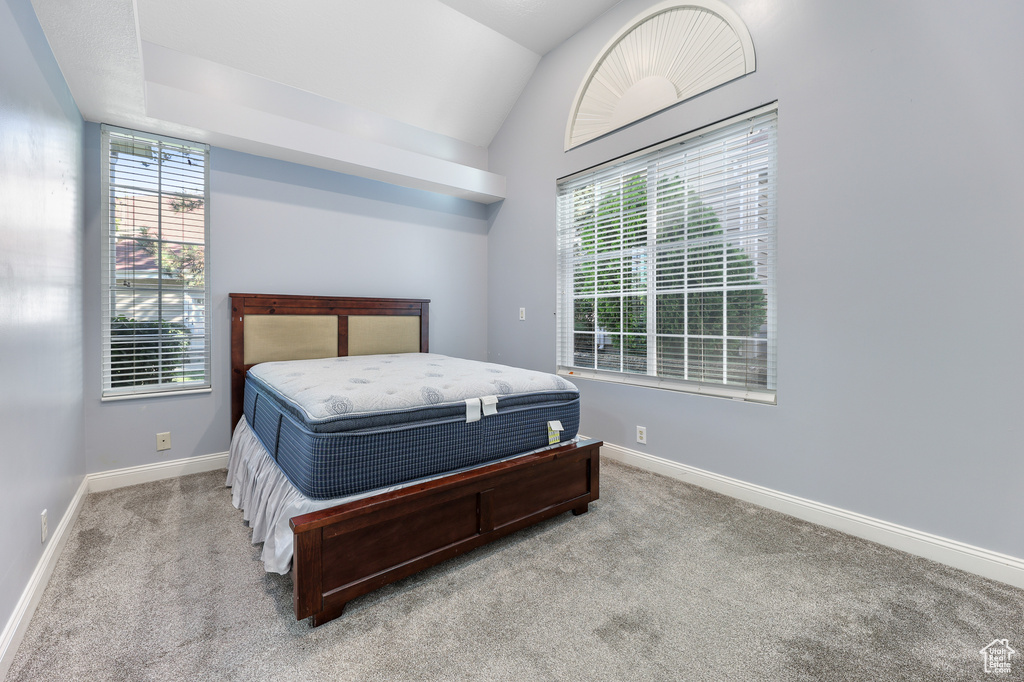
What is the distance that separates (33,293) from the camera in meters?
1.58

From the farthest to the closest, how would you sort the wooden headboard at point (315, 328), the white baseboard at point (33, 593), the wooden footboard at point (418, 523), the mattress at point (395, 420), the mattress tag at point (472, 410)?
the wooden headboard at point (315, 328)
the mattress tag at point (472, 410)
the mattress at point (395, 420)
the wooden footboard at point (418, 523)
the white baseboard at point (33, 593)

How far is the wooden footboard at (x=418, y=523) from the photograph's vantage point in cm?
140

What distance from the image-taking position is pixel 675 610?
150 centimetres

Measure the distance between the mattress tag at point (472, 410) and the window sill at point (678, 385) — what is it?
1.51m

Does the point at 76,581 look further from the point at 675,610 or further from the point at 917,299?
the point at 917,299

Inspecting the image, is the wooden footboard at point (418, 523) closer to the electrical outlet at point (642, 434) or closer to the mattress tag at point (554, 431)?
the mattress tag at point (554, 431)

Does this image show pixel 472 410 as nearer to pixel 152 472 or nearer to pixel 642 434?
pixel 642 434

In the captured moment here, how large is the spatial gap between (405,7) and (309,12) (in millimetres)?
636

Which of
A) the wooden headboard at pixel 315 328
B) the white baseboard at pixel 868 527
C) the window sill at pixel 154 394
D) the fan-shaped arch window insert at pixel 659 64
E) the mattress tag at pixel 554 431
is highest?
the fan-shaped arch window insert at pixel 659 64

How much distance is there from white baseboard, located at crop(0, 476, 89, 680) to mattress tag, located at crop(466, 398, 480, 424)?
1.49m

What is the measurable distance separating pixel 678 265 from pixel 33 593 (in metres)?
3.27

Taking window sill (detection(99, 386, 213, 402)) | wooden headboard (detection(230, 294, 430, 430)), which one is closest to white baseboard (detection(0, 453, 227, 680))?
wooden headboard (detection(230, 294, 430, 430))

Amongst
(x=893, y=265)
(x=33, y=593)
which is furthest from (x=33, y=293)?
(x=893, y=265)

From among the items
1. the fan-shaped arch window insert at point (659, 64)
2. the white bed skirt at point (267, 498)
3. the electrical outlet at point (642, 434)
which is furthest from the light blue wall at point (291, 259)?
the electrical outlet at point (642, 434)
